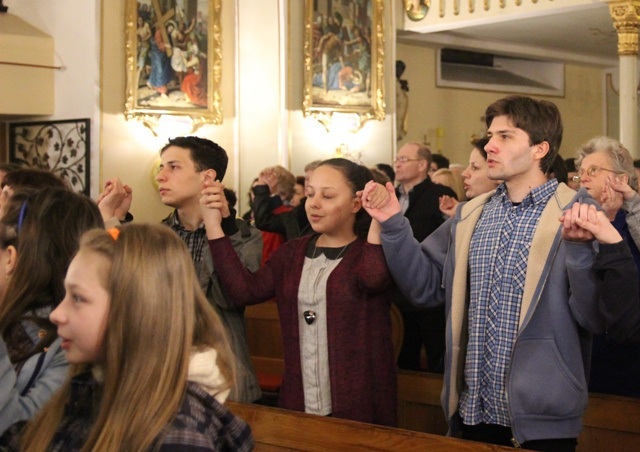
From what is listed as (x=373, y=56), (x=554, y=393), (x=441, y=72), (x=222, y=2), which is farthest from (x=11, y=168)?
(x=441, y=72)

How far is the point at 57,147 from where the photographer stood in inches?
427

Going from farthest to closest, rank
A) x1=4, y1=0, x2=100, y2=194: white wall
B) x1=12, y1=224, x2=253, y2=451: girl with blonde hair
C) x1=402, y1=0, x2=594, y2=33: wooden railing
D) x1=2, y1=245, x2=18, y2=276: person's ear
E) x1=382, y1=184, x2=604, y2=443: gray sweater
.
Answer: x1=402, y1=0, x2=594, y2=33: wooden railing → x1=4, y1=0, x2=100, y2=194: white wall → x1=382, y1=184, x2=604, y2=443: gray sweater → x1=2, y1=245, x2=18, y2=276: person's ear → x1=12, y1=224, x2=253, y2=451: girl with blonde hair

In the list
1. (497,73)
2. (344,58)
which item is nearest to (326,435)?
(344,58)

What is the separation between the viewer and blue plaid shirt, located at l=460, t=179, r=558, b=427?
10.6ft

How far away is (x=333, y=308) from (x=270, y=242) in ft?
12.3

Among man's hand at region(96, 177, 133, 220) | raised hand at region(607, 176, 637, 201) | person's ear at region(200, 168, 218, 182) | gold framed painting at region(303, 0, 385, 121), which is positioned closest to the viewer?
person's ear at region(200, 168, 218, 182)

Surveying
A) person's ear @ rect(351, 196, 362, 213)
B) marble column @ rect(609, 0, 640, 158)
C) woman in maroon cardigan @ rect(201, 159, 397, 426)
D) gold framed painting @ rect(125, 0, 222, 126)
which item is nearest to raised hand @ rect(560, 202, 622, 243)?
woman in maroon cardigan @ rect(201, 159, 397, 426)

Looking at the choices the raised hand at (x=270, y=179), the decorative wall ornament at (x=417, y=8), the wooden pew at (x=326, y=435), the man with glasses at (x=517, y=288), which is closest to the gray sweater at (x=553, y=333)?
the man with glasses at (x=517, y=288)

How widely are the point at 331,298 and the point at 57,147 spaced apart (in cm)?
787

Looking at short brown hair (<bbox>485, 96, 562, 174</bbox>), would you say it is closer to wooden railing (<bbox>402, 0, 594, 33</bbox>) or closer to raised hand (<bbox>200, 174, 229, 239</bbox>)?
raised hand (<bbox>200, 174, 229, 239</bbox>)

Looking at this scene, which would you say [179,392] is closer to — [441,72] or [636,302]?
[636,302]

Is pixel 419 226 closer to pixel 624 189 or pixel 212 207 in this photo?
pixel 624 189

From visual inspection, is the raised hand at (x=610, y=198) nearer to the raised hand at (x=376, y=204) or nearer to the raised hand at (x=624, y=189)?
the raised hand at (x=624, y=189)

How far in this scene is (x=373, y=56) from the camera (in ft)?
41.3
